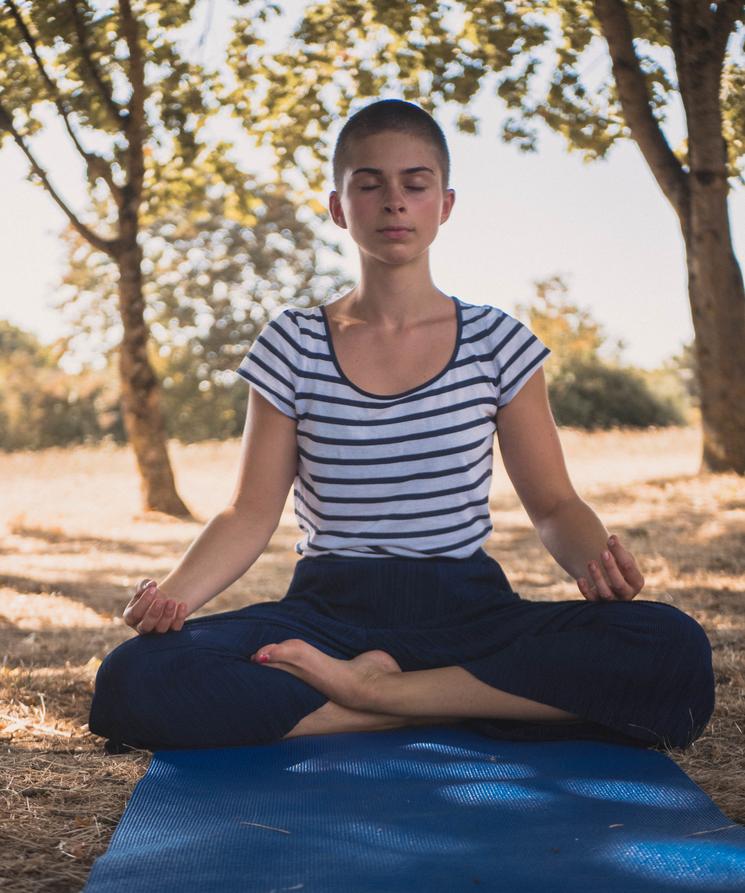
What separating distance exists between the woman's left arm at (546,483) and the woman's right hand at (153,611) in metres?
0.97

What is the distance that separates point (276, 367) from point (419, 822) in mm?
1361

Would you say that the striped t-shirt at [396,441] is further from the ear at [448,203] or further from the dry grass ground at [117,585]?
the dry grass ground at [117,585]

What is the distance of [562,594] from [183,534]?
14.9 feet

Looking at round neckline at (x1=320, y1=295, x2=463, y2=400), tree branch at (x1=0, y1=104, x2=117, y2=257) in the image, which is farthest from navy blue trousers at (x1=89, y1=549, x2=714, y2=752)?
tree branch at (x1=0, y1=104, x2=117, y2=257)

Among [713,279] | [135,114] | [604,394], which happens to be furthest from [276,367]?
[604,394]

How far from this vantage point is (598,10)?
9.18 metres

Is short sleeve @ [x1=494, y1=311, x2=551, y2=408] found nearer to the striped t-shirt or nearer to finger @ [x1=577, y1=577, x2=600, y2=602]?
the striped t-shirt

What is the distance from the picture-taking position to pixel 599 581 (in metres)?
2.65

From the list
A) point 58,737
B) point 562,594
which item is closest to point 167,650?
point 58,737

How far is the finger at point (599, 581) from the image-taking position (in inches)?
104

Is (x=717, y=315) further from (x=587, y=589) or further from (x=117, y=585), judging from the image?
(x=587, y=589)

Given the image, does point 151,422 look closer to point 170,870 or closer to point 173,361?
point 170,870

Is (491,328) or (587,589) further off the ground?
(491,328)

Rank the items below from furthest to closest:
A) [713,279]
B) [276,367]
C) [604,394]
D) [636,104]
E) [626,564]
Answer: [604,394] → [636,104] → [713,279] → [276,367] → [626,564]
